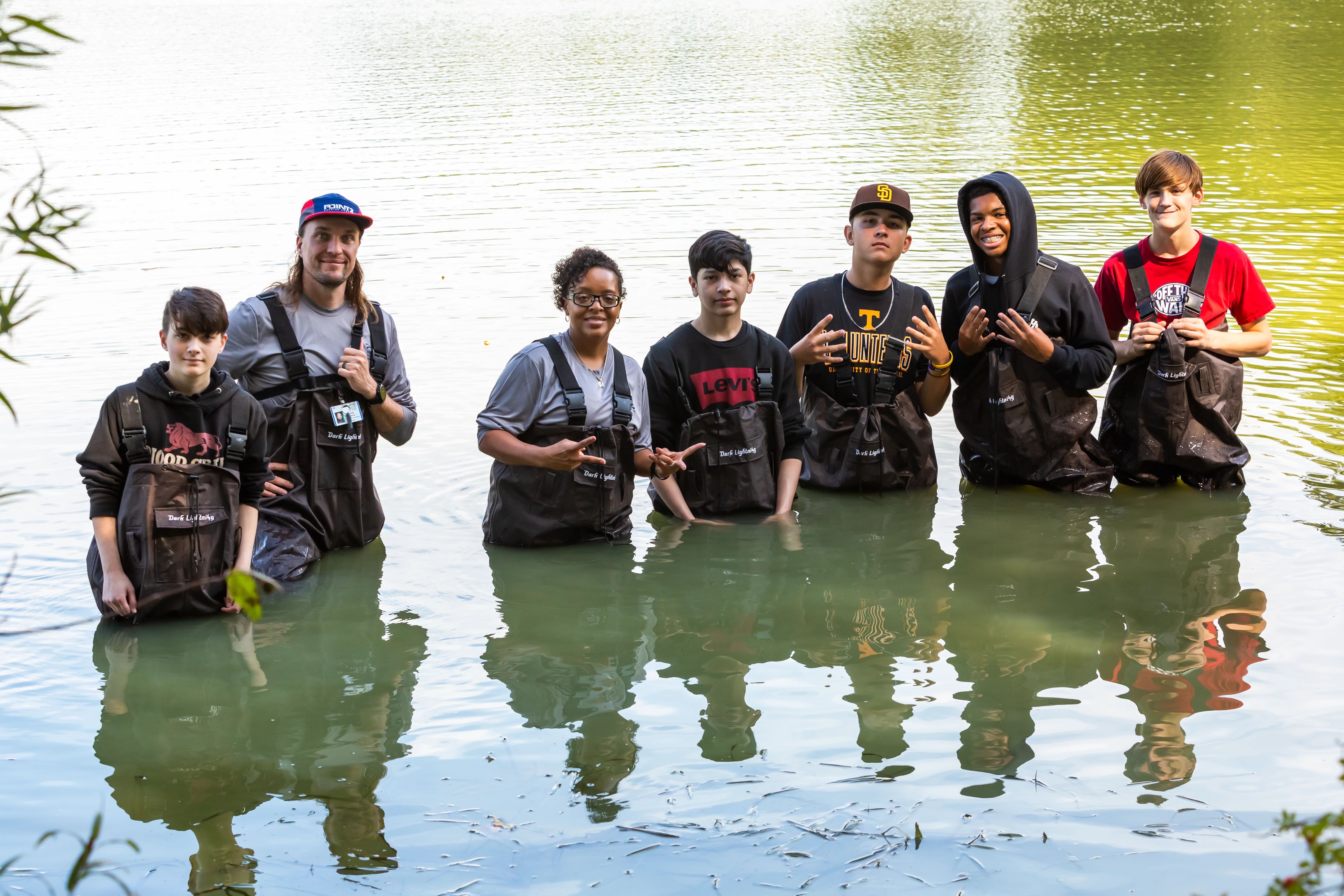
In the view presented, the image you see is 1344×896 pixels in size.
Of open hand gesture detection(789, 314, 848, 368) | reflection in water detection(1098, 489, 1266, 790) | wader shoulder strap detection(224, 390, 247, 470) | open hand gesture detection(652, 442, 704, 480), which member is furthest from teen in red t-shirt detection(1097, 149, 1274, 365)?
wader shoulder strap detection(224, 390, 247, 470)

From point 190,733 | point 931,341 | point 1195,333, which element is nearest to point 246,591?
point 190,733

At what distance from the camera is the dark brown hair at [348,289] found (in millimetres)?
5941

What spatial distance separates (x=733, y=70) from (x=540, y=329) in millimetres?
20234

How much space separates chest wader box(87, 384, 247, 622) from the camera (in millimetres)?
5148

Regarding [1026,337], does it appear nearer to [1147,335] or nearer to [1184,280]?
[1147,335]

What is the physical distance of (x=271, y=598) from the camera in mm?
5934

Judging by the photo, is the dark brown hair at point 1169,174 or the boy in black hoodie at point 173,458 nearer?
the boy in black hoodie at point 173,458

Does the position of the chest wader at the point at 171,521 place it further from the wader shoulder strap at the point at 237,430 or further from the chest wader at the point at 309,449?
the chest wader at the point at 309,449

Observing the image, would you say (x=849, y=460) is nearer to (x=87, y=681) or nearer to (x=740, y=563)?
(x=740, y=563)

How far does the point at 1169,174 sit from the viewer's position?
21.0 feet

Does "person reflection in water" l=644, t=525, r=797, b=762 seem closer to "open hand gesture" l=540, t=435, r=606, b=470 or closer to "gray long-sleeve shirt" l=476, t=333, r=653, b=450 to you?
"open hand gesture" l=540, t=435, r=606, b=470

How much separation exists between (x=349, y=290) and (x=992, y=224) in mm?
3397

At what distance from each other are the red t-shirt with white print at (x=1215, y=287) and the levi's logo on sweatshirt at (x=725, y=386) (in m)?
2.03

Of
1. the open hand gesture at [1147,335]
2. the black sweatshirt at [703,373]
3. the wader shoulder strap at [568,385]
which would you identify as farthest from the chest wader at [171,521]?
the open hand gesture at [1147,335]
